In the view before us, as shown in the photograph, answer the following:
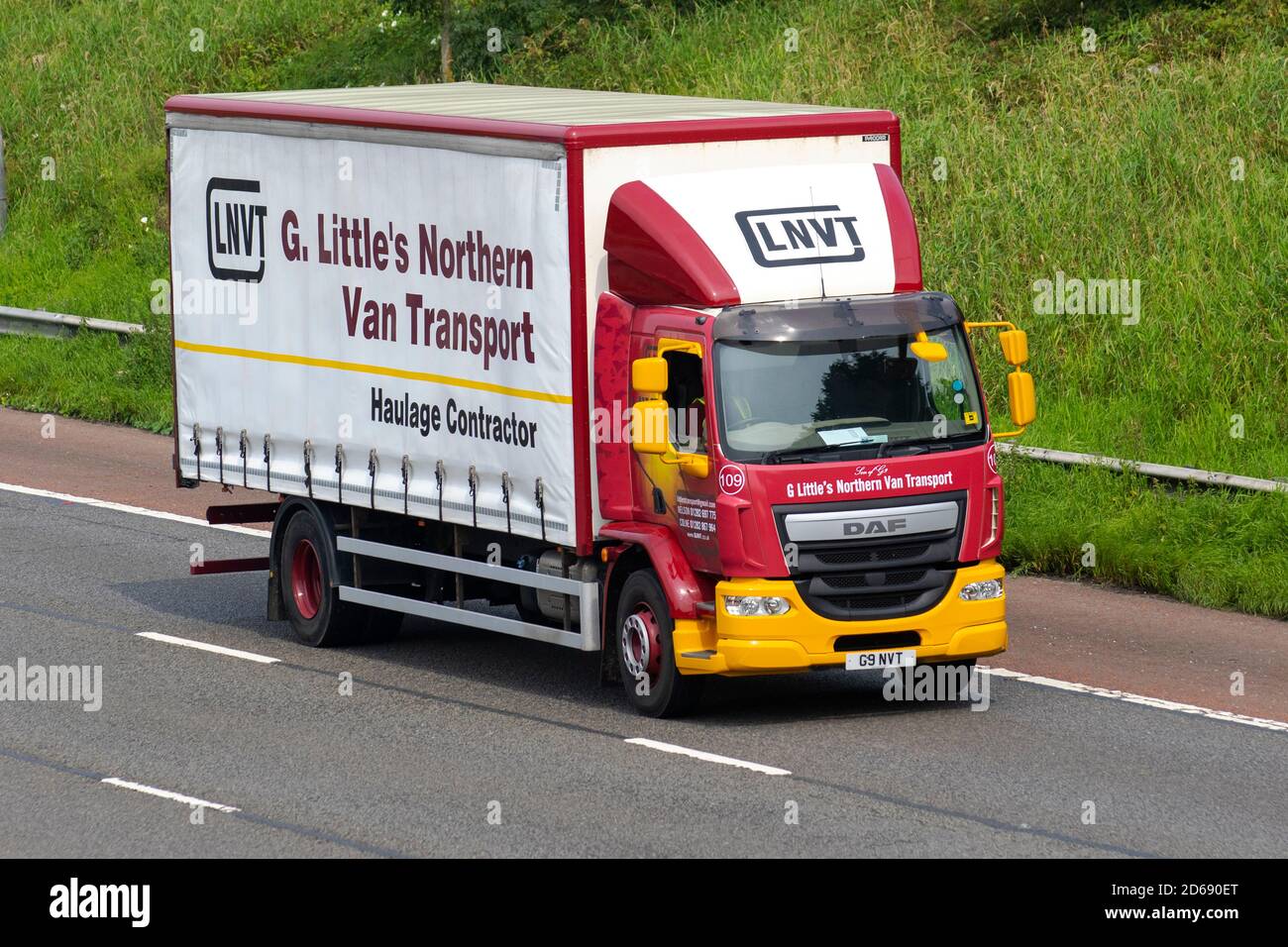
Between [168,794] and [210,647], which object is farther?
[210,647]

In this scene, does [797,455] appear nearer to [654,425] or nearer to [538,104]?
[654,425]

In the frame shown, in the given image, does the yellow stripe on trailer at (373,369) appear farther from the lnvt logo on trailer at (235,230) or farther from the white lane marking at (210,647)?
the white lane marking at (210,647)

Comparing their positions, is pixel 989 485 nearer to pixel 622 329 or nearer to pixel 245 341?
pixel 622 329

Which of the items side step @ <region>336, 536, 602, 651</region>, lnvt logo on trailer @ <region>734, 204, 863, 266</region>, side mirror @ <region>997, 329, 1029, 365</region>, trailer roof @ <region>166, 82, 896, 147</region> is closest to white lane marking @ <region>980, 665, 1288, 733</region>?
side mirror @ <region>997, 329, 1029, 365</region>

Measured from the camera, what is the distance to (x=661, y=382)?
12.0 m

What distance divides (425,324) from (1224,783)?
219 inches

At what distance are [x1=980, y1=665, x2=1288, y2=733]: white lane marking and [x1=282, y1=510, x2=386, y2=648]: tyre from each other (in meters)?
4.12

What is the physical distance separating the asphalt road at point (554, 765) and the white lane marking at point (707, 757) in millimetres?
58

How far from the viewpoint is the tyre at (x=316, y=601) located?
587 inches

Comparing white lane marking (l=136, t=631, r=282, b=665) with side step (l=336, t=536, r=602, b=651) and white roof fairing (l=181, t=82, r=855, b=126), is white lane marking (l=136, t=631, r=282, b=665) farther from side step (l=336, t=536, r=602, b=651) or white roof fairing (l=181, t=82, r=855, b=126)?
white roof fairing (l=181, t=82, r=855, b=126)

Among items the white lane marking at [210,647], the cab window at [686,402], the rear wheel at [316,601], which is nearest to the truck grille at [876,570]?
the cab window at [686,402]

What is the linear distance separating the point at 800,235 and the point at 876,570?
6.29 ft

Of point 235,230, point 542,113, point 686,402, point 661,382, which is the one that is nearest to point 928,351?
point 686,402

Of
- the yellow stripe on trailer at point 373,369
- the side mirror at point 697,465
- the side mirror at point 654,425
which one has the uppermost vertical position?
the yellow stripe on trailer at point 373,369
